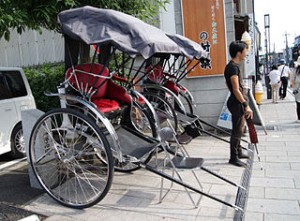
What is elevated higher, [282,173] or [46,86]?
[46,86]

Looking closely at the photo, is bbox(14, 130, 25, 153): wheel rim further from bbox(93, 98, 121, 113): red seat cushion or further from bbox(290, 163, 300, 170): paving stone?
bbox(290, 163, 300, 170): paving stone

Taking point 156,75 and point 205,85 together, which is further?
point 205,85

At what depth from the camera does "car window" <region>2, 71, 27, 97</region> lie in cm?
592

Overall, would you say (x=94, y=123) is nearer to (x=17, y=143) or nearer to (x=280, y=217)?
(x=280, y=217)

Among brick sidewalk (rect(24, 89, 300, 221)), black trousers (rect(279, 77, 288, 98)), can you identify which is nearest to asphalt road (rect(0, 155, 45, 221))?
brick sidewalk (rect(24, 89, 300, 221))

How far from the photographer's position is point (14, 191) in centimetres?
422

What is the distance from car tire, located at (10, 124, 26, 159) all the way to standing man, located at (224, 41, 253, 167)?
399 cm

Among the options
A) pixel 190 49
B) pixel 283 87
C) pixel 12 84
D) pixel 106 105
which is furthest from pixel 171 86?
pixel 283 87

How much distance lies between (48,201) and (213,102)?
15.5ft

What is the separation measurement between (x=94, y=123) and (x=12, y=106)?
10.4 ft

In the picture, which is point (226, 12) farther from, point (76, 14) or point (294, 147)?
point (76, 14)

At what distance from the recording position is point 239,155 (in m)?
5.30

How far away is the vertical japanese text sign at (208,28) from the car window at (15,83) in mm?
3889

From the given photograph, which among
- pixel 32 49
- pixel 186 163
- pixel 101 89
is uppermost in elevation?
pixel 32 49
